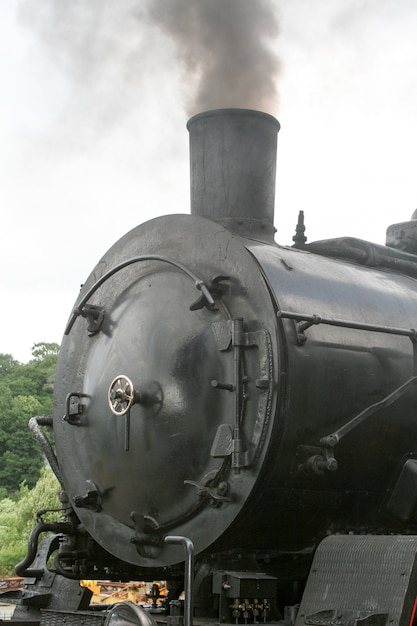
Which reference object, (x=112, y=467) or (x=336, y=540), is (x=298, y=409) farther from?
(x=112, y=467)

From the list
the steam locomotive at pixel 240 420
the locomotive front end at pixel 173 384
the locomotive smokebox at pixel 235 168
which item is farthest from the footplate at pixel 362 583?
the locomotive smokebox at pixel 235 168

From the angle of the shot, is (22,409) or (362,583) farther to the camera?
(22,409)

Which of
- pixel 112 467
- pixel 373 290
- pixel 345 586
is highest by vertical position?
pixel 373 290

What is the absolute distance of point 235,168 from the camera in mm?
6203

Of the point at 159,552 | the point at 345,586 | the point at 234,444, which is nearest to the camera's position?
the point at 345,586

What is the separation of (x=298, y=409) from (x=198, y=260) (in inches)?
46.6

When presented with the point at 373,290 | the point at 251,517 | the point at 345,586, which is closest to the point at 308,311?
the point at 373,290

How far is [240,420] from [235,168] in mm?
1963

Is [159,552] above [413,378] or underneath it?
underneath

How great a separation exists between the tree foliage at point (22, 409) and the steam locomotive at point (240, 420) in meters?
34.1

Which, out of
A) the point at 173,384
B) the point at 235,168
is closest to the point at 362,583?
the point at 173,384

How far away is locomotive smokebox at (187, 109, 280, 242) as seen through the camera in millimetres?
6125

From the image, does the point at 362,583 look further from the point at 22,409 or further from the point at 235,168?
the point at 22,409

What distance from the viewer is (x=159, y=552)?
17.7 ft
